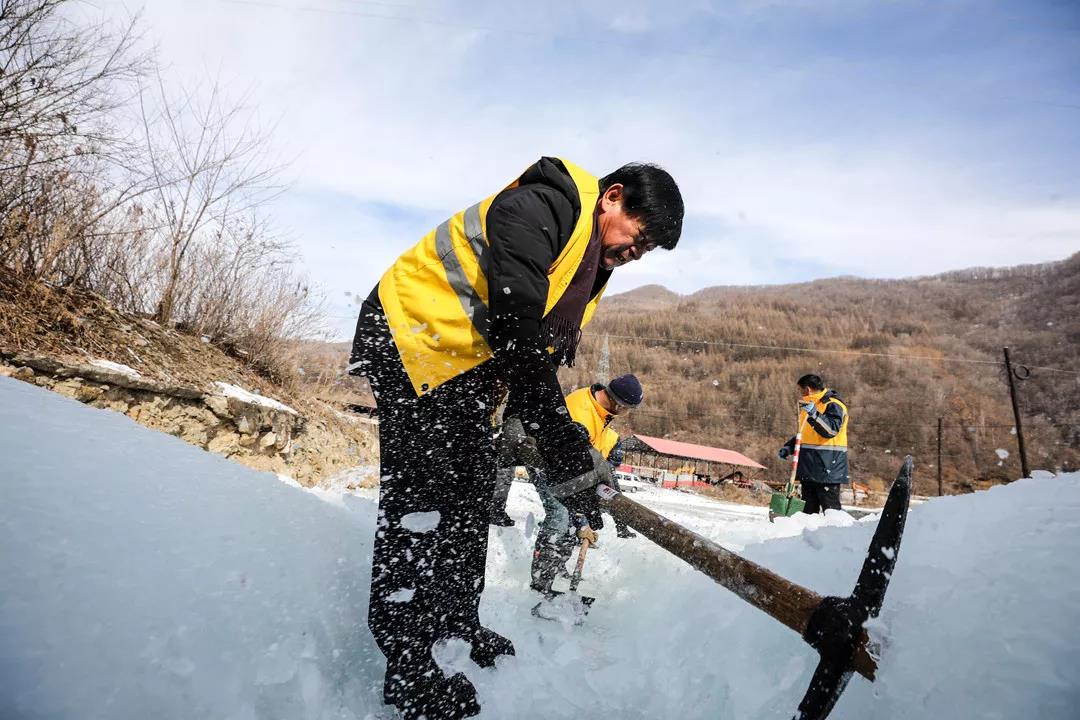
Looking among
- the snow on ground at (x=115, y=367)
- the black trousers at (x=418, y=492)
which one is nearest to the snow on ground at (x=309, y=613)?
the black trousers at (x=418, y=492)

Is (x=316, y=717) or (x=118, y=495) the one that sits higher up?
(x=118, y=495)

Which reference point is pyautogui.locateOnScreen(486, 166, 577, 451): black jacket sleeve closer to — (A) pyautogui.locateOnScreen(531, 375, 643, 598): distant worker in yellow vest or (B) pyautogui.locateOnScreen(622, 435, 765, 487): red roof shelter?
(A) pyautogui.locateOnScreen(531, 375, 643, 598): distant worker in yellow vest

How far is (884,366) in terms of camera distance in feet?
210

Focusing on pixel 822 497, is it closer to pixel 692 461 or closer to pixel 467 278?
pixel 467 278

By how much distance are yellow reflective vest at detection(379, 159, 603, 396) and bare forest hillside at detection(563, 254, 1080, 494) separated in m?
34.0

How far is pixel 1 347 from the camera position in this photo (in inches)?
118

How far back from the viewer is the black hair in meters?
1.57

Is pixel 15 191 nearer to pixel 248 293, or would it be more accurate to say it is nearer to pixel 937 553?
pixel 248 293

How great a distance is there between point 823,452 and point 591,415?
286 centimetres

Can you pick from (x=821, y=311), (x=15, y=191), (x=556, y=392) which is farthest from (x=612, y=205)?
(x=821, y=311)

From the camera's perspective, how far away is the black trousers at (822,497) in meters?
5.22

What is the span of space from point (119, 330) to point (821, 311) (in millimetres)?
101650

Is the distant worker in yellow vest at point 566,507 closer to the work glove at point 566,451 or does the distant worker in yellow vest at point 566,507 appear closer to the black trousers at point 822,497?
the work glove at point 566,451

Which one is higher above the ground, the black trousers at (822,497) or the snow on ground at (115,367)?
the snow on ground at (115,367)
